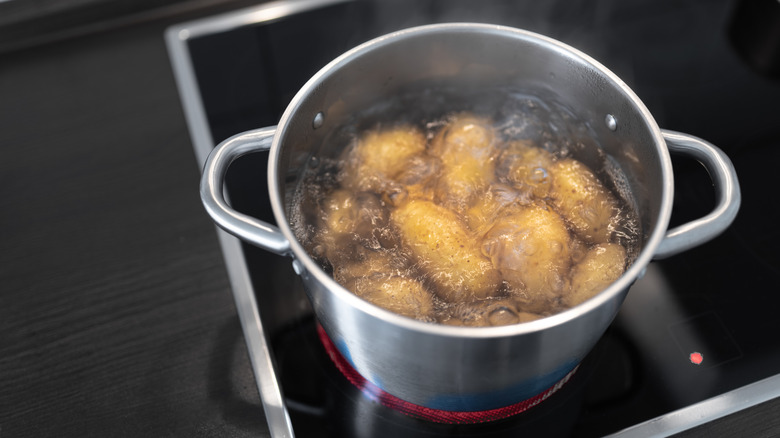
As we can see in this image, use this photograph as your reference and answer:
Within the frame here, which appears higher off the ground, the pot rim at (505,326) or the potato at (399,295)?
the pot rim at (505,326)

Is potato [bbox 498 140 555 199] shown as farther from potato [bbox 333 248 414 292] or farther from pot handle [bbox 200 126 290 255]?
pot handle [bbox 200 126 290 255]

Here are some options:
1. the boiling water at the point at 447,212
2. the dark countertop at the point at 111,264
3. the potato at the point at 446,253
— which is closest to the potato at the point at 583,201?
the boiling water at the point at 447,212

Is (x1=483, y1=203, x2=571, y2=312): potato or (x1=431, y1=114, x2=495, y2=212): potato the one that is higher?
(x1=431, y1=114, x2=495, y2=212): potato

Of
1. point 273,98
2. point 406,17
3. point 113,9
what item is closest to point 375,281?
point 273,98

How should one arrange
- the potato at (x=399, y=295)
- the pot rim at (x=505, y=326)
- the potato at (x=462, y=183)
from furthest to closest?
the potato at (x=462, y=183)
the potato at (x=399, y=295)
the pot rim at (x=505, y=326)

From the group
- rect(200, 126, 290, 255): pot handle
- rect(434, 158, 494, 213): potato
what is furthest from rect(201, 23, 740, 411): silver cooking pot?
rect(434, 158, 494, 213): potato

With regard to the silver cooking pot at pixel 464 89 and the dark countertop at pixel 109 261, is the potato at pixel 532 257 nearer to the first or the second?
the silver cooking pot at pixel 464 89
